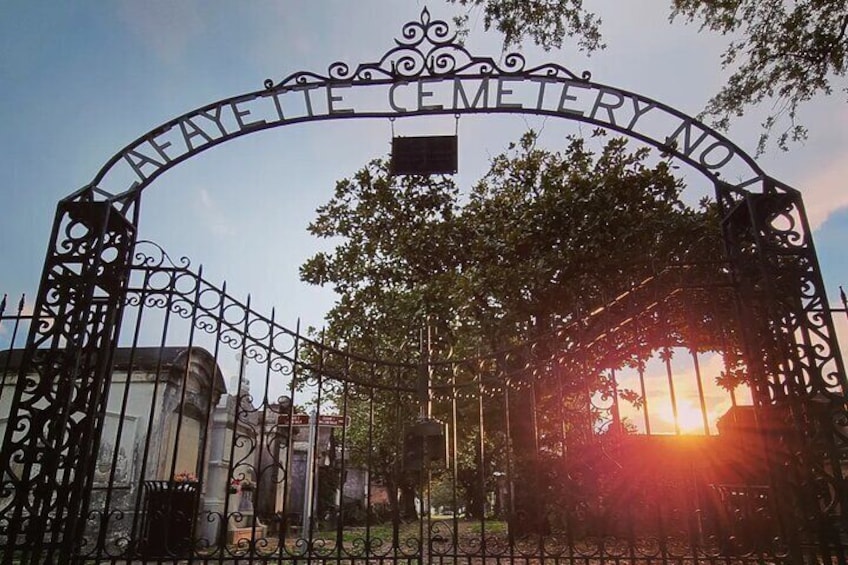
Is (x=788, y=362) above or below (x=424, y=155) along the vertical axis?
below

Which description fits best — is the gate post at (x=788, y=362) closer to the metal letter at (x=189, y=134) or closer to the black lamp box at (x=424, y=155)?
the black lamp box at (x=424, y=155)

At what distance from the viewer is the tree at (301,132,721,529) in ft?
32.8

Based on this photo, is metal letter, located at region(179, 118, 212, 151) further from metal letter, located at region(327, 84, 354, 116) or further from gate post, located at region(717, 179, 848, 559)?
gate post, located at region(717, 179, 848, 559)

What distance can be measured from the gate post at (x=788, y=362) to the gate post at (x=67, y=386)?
5309 mm

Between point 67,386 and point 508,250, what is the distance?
803 cm

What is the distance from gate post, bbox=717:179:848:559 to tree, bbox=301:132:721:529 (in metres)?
4.42

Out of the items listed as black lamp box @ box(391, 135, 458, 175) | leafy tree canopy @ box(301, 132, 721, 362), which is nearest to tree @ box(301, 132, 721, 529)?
leafy tree canopy @ box(301, 132, 721, 362)

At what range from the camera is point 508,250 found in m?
10.7

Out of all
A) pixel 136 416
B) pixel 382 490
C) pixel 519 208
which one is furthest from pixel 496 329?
pixel 382 490

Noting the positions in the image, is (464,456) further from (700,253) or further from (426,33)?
(426,33)

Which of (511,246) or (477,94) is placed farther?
(511,246)

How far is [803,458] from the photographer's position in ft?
13.3

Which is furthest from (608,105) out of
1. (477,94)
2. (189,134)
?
(189,134)

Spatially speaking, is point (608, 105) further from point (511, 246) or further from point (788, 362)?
point (511, 246)
